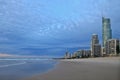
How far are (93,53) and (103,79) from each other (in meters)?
138

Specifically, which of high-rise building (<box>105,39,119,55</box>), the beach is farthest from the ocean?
high-rise building (<box>105,39,119,55</box>)

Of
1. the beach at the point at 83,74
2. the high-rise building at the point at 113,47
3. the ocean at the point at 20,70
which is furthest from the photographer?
the high-rise building at the point at 113,47

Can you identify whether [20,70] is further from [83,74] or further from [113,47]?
[113,47]

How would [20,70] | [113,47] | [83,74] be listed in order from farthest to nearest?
[113,47], [20,70], [83,74]

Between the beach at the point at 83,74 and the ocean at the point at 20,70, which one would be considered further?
the ocean at the point at 20,70

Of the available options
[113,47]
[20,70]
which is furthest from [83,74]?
[113,47]

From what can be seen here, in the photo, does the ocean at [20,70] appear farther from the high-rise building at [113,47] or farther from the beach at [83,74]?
the high-rise building at [113,47]

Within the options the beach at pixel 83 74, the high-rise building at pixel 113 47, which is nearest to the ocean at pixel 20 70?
the beach at pixel 83 74

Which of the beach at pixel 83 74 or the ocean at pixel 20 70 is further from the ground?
the beach at pixel 83 74

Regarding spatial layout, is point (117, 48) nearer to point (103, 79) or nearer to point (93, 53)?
point (93, 53)

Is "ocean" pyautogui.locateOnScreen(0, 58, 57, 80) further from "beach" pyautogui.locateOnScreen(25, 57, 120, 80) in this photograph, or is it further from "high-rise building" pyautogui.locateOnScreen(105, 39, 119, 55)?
"high-rise building" pyautogui.locateOnScreen(105, 39, 119, 55)

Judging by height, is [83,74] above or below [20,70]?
above

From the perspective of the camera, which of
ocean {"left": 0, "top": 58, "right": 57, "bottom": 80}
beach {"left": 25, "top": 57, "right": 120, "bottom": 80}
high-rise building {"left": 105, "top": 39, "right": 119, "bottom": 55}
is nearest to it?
beach {"left": 25, "top": 57, "right": 120, "bottom": 80}

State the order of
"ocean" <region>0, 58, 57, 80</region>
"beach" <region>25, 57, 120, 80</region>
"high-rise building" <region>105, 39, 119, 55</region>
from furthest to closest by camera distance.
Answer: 1. "high-rise building" <region>105, 39, 119, 55</region>
2. "ocean" <region>0, 58, 57, 80</region>
3. "beach" <region>25, 57, 120, 80</region>
